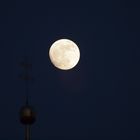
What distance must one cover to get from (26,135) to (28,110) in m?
3.35

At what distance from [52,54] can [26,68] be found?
55.3 inches

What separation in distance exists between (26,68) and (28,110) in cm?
202

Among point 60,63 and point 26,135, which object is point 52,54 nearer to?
point 60,63

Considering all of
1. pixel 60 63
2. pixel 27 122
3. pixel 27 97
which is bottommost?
pixel 27 122

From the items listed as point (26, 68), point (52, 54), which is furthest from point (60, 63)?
point (26, 68)

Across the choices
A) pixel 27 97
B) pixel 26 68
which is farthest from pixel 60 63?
pixel 27 97

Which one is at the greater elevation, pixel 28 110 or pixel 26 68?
pixel 26 68

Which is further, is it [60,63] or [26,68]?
[26,68]

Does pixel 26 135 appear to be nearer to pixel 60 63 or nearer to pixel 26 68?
pixel 26 68

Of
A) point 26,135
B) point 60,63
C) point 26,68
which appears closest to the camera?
point 60,63

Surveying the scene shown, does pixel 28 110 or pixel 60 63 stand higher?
pixel 60 63

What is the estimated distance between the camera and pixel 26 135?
19.6 metres

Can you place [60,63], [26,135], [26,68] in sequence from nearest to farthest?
[60,63]
[26,68]
[26,135]

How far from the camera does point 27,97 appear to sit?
2025 cm
